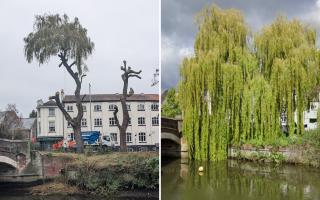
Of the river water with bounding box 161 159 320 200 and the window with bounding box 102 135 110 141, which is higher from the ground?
the window with bounding box 102 135 110 141

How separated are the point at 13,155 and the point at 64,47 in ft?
4.71

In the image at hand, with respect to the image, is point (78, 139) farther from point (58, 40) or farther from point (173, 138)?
point (173, 138)

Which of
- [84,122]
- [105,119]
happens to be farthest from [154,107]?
[84,122]

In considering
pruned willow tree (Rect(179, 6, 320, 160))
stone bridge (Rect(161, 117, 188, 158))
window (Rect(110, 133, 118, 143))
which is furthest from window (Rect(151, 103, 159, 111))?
stone bridge (Rect(161, 117, 188, 158))

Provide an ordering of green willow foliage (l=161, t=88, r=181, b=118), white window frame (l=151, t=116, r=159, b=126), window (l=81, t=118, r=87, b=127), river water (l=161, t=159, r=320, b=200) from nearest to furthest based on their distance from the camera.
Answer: window (l=81, t=118, r=87, b=127)
white window frame (l=151, t=116, r=159, b=126)
river water (l=161, t=159, r=320, b=200)
green willow foliage (l=161, t=88, r=181, b=118)

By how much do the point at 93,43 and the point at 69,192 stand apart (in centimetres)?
185

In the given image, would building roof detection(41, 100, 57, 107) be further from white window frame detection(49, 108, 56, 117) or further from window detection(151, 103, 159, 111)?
window detection(151, 103, 159, 111)

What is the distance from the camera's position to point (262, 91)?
28.9ft

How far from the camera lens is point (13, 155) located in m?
4.84

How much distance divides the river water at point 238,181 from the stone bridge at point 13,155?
8.37 ft

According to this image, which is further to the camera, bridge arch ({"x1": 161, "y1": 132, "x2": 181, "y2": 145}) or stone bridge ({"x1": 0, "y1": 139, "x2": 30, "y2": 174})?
bridge arch ({"x1": 161, "y1": 132, "x2": 181, "y2": 145})

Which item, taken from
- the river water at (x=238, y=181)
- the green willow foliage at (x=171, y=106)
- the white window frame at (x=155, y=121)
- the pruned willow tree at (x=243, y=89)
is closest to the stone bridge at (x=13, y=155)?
the white window frame at (x=155, y=121)

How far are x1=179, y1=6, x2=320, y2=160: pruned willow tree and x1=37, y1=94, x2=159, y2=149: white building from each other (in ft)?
12.6

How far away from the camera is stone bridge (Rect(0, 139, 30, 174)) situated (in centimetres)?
482
